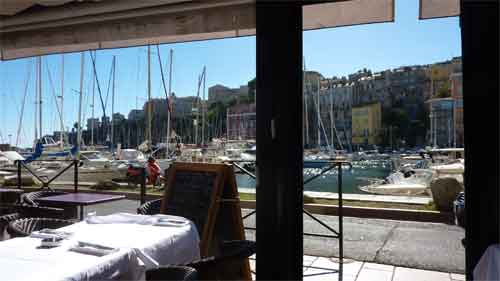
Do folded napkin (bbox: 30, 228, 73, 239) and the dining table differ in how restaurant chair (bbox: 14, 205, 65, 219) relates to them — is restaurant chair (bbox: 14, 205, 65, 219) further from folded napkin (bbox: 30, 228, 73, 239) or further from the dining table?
folded napkin (bbox: 30, 228, 73, 239)

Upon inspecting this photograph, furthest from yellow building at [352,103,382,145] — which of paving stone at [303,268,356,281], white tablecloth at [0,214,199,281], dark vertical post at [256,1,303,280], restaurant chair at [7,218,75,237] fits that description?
restaurant chair at [7,218,75,237]

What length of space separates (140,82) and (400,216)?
13.6m

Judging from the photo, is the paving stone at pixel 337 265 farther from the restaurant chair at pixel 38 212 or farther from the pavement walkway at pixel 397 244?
the restaurant chair at pixel 38 212

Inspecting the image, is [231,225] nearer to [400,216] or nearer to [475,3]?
[475,3]

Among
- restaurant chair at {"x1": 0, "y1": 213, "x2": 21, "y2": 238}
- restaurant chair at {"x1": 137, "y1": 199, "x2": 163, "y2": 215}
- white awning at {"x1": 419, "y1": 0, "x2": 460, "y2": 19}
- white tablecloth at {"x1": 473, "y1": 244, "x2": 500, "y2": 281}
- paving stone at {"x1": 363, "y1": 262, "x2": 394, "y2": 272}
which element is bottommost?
paving stone at {"x1": 363, "y1": 262, "x2": 394, "y2": 272}

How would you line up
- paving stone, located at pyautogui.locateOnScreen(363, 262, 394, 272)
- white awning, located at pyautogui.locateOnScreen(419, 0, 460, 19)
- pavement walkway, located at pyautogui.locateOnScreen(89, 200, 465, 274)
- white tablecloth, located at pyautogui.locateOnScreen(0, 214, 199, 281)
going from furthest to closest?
pavement walkway, located at pyautogui.locateOnScreen(89, 200, 465, 274)
paving stone, located at pyautogui.locateOnScreen(363, 262, 394, 272)
white awning, located at pyautogui.locateOnScreen(419, 0, 460, 19)
white tablecloth, located at pyautogui.locateOnScreen(0, 214, 199, 281)

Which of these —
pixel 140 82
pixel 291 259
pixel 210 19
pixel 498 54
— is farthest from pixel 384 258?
pixel 140 82

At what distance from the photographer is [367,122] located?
8148mm

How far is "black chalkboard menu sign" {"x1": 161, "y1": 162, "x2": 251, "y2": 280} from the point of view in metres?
2.97

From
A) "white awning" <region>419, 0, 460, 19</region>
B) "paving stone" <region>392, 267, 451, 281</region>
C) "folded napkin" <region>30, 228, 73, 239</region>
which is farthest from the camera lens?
"paving stone" <region>392, 267, 451, 281</region>

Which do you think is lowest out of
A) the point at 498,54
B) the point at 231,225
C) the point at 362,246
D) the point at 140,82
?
the point at 362,246

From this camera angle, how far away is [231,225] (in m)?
3.04

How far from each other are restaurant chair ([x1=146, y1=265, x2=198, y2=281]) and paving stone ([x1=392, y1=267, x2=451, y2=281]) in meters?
2.22

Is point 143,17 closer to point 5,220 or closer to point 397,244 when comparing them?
point 5,220
